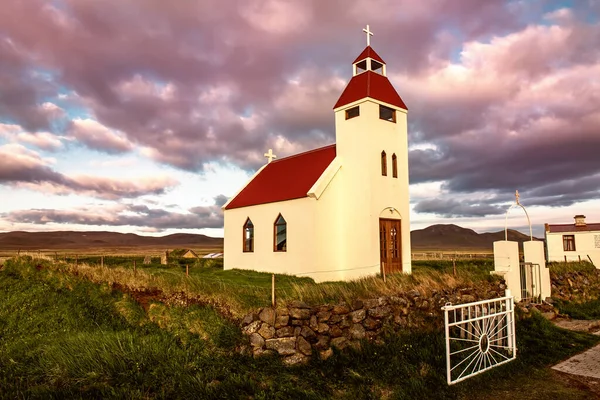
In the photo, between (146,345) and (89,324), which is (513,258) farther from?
(89,324)

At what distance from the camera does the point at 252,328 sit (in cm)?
1102

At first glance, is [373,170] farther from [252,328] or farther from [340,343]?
[252,328]

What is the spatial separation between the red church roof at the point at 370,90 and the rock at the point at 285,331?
13379 millimetres

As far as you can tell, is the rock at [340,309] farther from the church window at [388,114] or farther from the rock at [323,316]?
the church window at [388,114]

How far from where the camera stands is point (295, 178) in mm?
23516

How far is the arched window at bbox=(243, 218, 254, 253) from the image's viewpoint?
960 inches

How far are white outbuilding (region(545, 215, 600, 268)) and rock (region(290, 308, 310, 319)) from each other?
115 feet

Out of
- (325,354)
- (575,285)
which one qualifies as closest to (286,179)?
(325,354)

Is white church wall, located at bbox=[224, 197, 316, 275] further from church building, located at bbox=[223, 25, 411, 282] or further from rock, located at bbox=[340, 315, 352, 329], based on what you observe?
rock, located at bbox=[340, 315, 352, 329]

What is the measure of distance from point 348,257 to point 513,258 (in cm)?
731

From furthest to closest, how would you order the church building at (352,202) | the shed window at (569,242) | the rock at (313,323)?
the shed window at (569,242)
the church building at (352,202)
the rock at (313,323)

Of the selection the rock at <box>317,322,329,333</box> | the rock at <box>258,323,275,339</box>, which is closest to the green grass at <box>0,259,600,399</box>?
the rock at <box>258,323,275,339</box>

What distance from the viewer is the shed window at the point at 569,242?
38656 mm

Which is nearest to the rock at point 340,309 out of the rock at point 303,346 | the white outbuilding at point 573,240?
the rock at point 303,346
